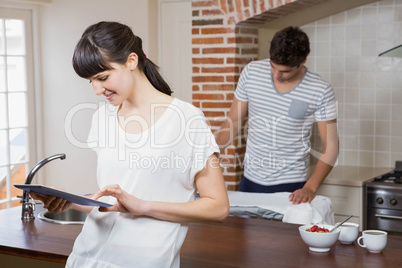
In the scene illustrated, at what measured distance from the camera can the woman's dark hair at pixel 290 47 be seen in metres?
3.43

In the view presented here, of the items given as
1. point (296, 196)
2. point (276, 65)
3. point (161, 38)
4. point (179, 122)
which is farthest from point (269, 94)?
point (179, 122)

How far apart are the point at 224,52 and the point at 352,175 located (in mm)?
1306

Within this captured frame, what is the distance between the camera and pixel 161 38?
4.97 meters

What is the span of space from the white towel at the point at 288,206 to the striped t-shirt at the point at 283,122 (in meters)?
0.21

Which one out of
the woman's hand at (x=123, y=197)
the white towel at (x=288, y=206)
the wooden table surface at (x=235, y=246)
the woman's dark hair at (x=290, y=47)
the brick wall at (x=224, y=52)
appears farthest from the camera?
the brick wall at (x=224, y=52)

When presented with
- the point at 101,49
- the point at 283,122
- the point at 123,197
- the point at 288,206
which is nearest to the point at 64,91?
the point at 283,122

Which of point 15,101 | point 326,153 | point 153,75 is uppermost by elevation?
point 153,75

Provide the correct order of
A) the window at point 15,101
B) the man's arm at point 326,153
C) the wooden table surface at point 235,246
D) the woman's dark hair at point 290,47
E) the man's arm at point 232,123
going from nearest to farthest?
the wooden table surface at point 235,246, the woman's dark hair at point 290,47, the man's arm at point 326,153, the man's arm at point 232,123, the window at point 15,101

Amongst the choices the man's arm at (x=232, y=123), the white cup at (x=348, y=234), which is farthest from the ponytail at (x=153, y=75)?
the man's arm at (x=232, y=123)

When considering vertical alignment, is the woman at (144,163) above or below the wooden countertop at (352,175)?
above

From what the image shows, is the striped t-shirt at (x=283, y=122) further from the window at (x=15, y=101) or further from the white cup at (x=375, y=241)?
the window at (x=15, y=101)

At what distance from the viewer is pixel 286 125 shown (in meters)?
3.64

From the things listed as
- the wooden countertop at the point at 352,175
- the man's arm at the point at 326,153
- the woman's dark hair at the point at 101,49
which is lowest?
the wooden countertop at the point at 352,175

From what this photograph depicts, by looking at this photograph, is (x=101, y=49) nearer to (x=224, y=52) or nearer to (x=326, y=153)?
(x=326, y=153)
